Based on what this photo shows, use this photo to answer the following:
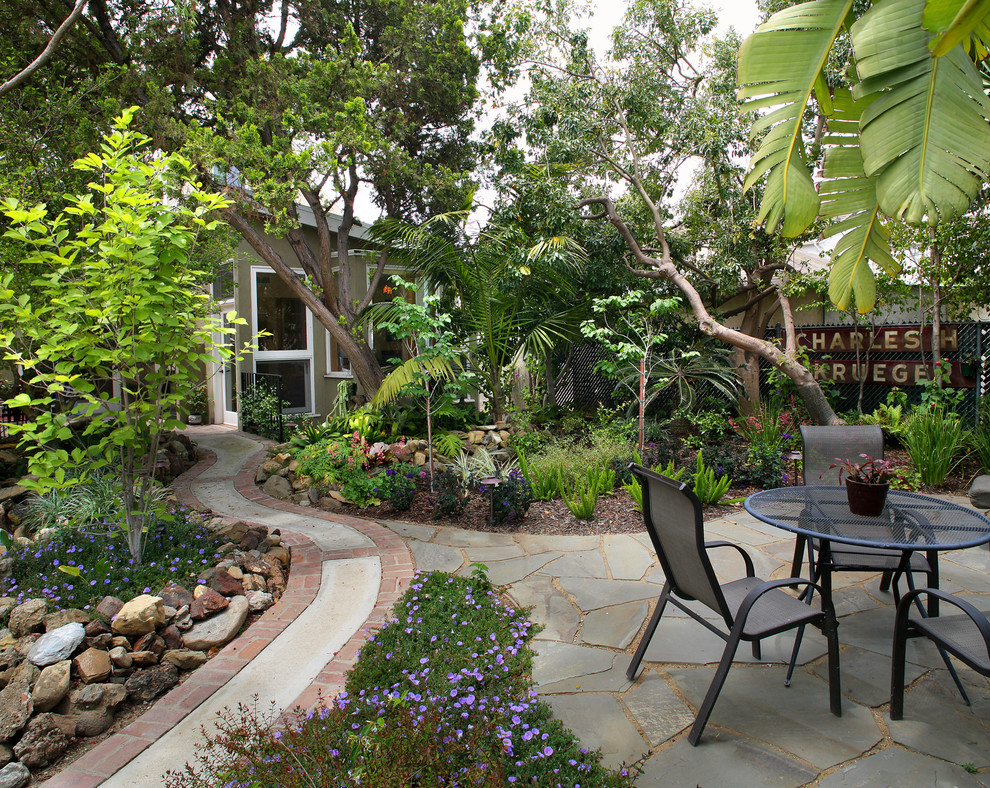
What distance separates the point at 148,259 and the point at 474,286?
15.9ft

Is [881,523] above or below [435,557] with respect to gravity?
above

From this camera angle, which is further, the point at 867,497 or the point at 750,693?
the point at 867,497

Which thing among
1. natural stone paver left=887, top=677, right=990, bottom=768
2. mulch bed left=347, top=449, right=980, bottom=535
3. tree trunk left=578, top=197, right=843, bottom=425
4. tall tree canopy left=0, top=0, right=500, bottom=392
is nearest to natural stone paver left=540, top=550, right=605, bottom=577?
mulch bed left=347, top=449, right=980, bottom=535

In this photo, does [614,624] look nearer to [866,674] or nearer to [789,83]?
[866,674]

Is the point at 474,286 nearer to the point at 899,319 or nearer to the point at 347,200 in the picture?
the point at 347,200

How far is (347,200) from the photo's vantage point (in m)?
8.66

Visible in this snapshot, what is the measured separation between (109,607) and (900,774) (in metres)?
3.48

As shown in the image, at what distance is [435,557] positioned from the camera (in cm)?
442

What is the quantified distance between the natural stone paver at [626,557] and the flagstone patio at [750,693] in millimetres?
27

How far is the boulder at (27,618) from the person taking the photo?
2.96 m

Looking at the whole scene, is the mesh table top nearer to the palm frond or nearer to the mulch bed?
the palm frond

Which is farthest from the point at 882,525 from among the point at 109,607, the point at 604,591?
the point at 109,607

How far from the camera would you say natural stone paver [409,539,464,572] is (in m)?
4.22

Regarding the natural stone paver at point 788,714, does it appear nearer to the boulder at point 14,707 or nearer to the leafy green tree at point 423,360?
the boulder at point 14,707
